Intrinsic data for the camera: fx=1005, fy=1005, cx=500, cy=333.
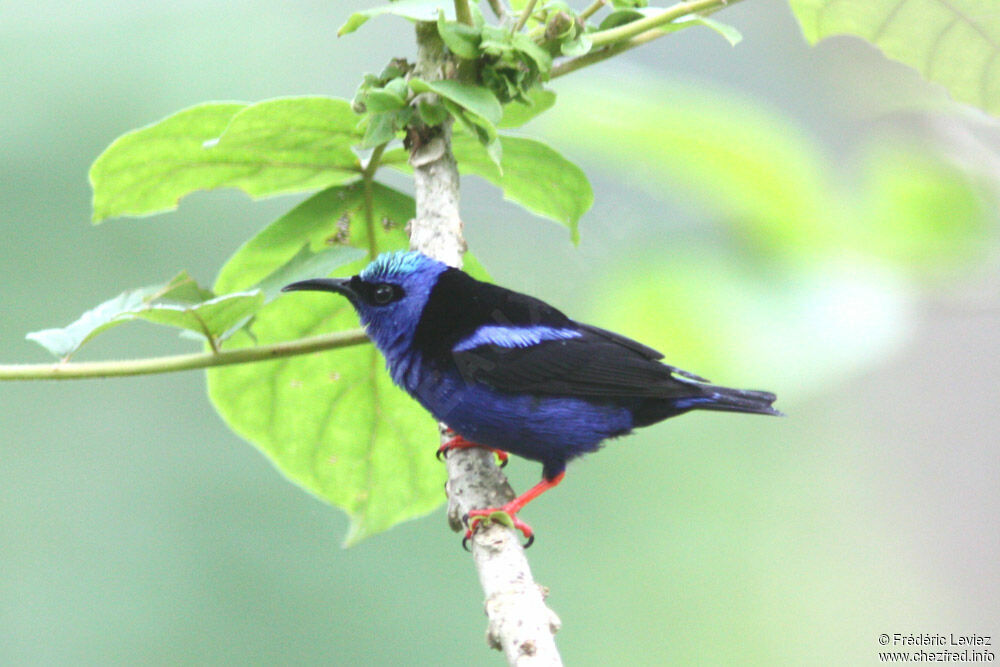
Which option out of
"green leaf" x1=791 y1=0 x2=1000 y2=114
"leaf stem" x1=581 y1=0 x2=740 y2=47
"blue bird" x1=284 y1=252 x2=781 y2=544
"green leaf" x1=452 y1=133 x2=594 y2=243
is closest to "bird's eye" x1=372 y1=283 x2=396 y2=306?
"blue bird" x1=284 y1=252 x2=781 y2=544

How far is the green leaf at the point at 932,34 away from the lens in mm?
2236

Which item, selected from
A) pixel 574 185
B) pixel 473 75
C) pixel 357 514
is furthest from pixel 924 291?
pixel 357 514

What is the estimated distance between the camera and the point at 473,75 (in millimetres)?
2230

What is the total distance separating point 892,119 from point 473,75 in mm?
1224

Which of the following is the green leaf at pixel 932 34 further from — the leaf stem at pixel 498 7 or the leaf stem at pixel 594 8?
the leaf stem at pixel 498 7

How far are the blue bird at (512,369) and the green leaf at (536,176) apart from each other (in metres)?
0.28

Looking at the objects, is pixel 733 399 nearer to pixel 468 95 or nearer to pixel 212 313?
pixel 468 95

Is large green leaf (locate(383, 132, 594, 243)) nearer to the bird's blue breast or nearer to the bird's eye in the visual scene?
the bird's eye

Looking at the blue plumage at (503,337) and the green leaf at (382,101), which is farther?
the blue plumage at (503,337)

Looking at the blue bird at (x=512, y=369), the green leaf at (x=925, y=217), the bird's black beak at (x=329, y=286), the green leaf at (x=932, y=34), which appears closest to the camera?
the green leaf at (x=932, y=34)

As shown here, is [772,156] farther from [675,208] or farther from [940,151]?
[940,151]

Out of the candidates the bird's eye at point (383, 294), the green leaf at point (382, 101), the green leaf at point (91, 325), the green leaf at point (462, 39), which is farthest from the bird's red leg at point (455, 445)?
the green leaf at point (462, 39)

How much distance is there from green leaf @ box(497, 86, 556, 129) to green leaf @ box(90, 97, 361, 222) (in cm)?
37

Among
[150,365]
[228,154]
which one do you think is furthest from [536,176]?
[150,365]
